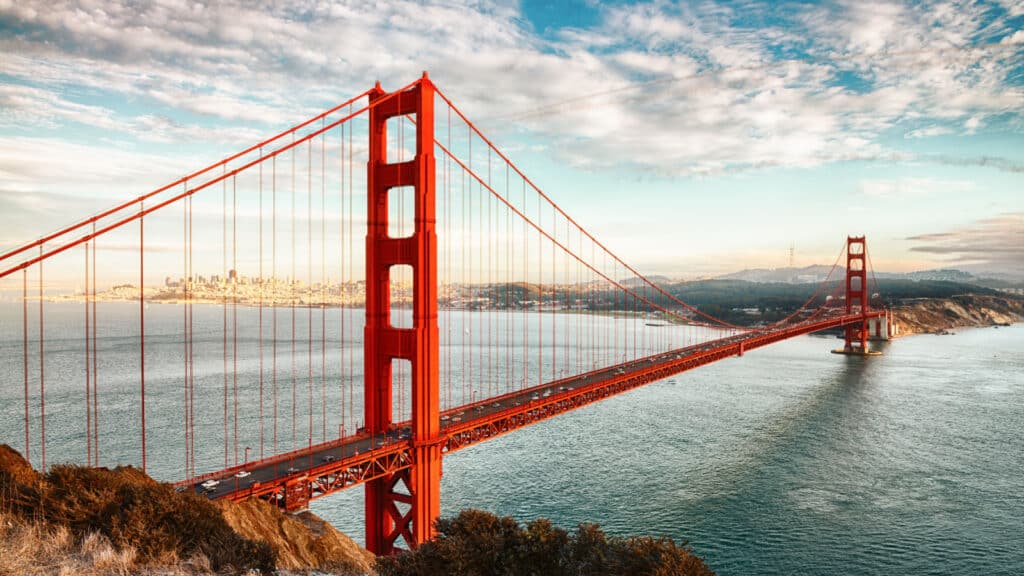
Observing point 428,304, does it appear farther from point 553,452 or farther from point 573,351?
point 573,351

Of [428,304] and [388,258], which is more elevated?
[388,258]

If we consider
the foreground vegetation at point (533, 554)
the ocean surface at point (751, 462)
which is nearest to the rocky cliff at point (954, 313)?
the ocean surface at point (751, 462)

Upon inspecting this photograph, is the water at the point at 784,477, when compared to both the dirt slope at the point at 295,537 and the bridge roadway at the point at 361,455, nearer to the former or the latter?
the bridge roadway at the point at 361,455

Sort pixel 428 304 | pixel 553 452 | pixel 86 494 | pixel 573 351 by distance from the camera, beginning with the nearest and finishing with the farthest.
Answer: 1. pixel 86 494
2. pixel 428 304
3. pixel 553 452
4. pixel 573 351

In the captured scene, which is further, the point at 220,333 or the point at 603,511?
the point at 220,333

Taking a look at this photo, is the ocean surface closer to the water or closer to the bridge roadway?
the water

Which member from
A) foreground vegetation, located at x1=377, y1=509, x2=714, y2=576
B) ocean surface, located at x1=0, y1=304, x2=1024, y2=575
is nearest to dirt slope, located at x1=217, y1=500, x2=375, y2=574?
foreground vegetation, located at x1=377, y1=509, x2=714, y2=576

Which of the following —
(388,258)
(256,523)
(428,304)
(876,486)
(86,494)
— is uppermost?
(388,258)

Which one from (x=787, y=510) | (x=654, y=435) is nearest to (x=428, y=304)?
(x=787, y=510)
